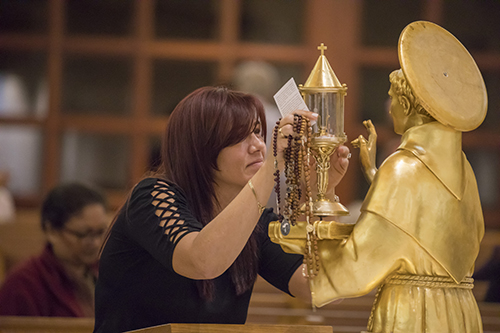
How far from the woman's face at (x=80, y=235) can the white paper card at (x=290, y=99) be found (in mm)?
1577

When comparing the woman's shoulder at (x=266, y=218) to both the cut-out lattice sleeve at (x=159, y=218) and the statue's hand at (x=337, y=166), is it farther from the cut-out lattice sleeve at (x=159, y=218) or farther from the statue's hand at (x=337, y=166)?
the statue's hand at (x=337, y=166)

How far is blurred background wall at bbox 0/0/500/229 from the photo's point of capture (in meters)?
4.19

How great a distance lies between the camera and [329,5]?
4.20 m

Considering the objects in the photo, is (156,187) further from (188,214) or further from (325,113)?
(325,113)

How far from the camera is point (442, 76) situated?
1.17m

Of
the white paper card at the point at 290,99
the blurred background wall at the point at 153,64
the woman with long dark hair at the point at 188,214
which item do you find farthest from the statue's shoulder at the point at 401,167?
the blurred background wall at the point at 153,64

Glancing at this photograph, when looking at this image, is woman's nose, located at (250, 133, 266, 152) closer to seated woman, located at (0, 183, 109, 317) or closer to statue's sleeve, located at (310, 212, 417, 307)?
statue's sleeve, located at (310, 212, 417, 307)

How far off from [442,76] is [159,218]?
2.09ft

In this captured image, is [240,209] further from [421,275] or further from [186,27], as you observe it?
[186,27]

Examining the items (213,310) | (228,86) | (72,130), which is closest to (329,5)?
(72,130)

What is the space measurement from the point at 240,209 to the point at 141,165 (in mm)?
3084

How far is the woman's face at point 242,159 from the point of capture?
1.56 metres

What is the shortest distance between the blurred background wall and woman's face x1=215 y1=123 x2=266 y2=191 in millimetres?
2606

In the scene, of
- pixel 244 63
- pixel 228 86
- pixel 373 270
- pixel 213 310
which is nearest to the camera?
pixel 373 270
